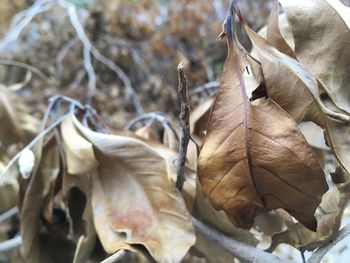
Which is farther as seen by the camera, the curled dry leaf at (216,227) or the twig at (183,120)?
the curled dry leaf at (216,227)

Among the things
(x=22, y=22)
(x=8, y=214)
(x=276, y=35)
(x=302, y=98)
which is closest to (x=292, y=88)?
(x=302, y=98)

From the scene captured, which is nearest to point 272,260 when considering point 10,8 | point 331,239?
point 331,239

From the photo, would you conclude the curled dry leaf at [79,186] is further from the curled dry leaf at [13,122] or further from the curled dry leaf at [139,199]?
the curled dry leaf at [13,122]

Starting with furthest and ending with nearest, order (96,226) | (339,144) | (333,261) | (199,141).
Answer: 1. (333,261)
2. (199,141)
3. (96,226)
4. (339,144)

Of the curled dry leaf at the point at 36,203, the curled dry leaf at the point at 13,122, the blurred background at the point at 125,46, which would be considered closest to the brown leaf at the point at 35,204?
the curled dry leaf at the point at 36,203

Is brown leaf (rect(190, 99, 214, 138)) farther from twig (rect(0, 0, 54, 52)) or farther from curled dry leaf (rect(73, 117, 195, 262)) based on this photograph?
twig (rect(0, 0, 54, 52))

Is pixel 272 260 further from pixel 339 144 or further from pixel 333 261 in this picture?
pixel 333 261
